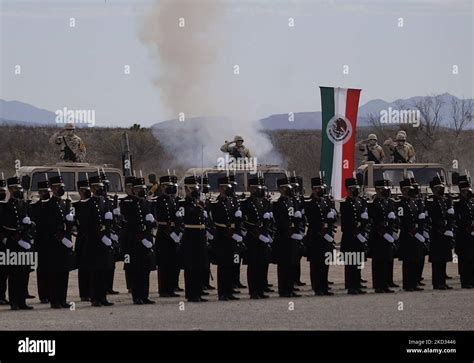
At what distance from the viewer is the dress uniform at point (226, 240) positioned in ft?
62.5

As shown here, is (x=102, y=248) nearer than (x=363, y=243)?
Yes

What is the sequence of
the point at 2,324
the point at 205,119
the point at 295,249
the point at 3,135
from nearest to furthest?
1. the point at 2,324
2. the point at 295,249
3. the point at 205,119
4. the point at 3,135

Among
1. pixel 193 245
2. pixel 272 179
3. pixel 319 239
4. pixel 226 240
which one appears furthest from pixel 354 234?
pixel 272 179

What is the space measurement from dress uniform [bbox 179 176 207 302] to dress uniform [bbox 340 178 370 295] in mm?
2211

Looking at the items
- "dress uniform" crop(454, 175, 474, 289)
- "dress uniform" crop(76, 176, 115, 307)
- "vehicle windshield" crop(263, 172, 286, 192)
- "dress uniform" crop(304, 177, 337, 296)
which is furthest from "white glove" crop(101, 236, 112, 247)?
"vehicle windshield" crop(263, 172, 286, 192)

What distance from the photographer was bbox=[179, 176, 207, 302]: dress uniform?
1864 centimetres

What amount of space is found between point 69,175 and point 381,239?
27.2ft

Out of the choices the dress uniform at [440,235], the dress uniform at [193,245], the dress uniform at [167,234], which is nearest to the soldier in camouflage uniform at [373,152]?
the dress uniform at [440,235]

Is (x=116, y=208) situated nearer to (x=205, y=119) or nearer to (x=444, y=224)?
(x=444, y=224)

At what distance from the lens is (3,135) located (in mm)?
68750

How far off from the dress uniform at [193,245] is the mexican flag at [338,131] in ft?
33.1

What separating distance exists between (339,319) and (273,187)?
35.5ft

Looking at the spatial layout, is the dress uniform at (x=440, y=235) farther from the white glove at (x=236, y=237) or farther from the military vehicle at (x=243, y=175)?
the military vehicle at (x=243, y=175)
